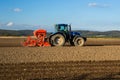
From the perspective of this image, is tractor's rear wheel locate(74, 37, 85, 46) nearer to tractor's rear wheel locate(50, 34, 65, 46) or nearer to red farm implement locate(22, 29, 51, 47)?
tractor's rear wheel locate(50, 34, 65, 46)

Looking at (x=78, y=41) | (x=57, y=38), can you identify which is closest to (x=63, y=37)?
(x=57, y=38)

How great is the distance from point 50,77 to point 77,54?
32.3 ft

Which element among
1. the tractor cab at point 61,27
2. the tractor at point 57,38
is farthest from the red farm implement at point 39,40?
the tractor cab at point 61,27

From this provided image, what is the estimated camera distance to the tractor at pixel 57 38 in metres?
30.0

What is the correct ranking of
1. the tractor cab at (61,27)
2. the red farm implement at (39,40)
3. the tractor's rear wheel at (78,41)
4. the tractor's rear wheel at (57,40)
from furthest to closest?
the tractor's rear wheel at (78,41) → the tractor cab at (61,27) → the red farm implement at (39,40) → the tractor's rear wheel at (57,40)

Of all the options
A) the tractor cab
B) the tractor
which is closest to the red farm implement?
the tractor

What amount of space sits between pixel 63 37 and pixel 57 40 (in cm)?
68

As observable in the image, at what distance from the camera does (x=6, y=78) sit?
1296 centimetres

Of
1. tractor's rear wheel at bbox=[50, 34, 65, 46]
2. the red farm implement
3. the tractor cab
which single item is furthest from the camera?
the tractor cab

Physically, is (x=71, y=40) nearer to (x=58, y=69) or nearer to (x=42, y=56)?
(x=42, y=56)

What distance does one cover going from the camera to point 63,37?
29.9 meters

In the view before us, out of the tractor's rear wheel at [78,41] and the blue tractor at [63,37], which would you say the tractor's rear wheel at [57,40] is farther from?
the tractor's rear wheel at [78,41]

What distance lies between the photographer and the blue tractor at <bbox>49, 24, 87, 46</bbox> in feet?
98.3

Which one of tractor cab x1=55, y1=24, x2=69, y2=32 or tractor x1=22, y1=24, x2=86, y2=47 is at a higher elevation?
tractor cab x1=55, y1=24, x2=69, y2=32
